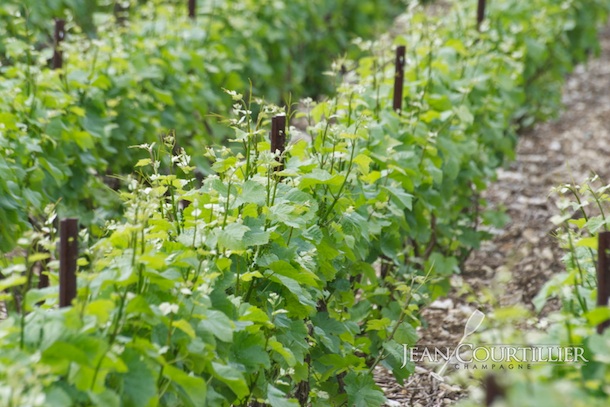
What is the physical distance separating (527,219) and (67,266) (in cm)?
415

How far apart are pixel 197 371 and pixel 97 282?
0.35m

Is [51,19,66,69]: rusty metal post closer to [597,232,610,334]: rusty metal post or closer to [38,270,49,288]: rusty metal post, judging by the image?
[38,270,49,288]: rusty metal post

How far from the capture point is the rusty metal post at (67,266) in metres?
2.12

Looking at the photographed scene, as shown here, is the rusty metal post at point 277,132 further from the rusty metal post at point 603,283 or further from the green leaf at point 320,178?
the rusty metal post at point 603,283

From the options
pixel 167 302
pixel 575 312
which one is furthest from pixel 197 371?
pixel 575 312

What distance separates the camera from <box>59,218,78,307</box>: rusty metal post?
6.96ft

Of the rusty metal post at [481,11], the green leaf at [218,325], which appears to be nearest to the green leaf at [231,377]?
the green leaf at [218,325]

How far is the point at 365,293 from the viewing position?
360 cm

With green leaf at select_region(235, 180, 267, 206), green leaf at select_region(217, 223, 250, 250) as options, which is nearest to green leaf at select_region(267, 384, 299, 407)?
green leaf at select_region(217, 223, 250, 250)

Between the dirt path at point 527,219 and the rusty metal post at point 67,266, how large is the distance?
39.5 inches

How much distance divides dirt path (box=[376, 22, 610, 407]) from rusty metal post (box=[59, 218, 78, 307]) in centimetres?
100

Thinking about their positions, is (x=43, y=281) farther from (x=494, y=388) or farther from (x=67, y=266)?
(x=494, y=388)

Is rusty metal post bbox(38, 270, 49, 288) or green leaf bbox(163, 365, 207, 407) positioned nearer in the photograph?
green leaf bbox(163, 365, 207, 407)

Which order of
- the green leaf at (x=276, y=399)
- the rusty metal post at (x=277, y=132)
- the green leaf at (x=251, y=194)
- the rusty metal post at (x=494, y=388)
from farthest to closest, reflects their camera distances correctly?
the rusty metal post at (x=277, y=132) → the green leaf at (x=251, y=194) → the green leaf at (x=276, y=399) → the rusty metal post at (x=494, y=388)
